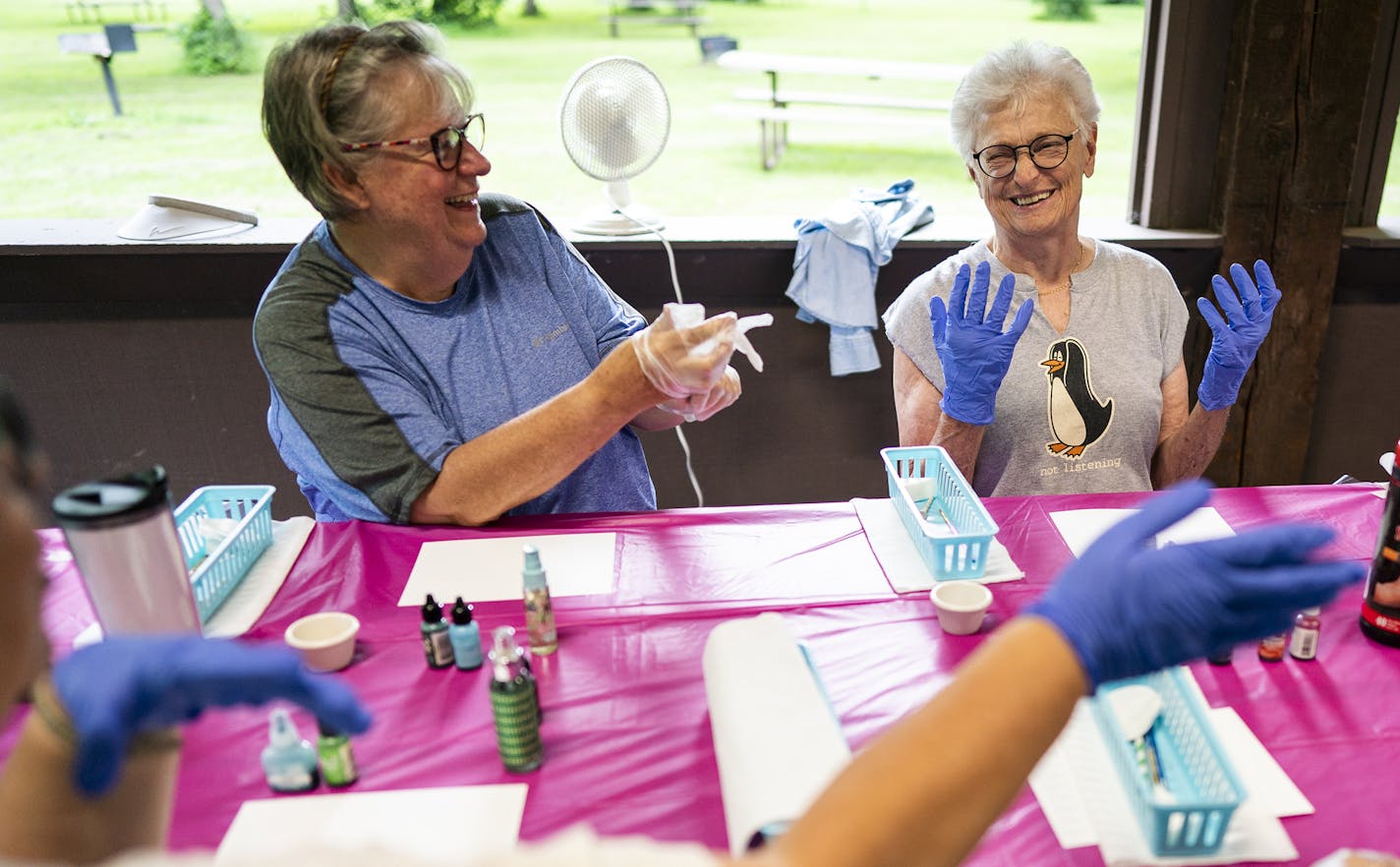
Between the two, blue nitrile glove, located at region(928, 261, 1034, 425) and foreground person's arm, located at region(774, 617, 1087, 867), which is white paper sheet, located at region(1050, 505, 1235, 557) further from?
foreground person's arm, located at region(774, 617, 1087, 867)

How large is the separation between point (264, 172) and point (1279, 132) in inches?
140

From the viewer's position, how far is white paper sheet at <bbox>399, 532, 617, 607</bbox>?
4.85 feet

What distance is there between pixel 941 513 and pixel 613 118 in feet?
4.87

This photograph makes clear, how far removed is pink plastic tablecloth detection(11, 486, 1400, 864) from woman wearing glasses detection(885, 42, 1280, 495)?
0.91 ft

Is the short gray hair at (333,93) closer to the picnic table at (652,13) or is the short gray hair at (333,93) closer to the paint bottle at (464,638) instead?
the paint bottle at (464,638)

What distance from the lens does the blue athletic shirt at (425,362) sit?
1.65 meters

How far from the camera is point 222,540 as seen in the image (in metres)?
1.54

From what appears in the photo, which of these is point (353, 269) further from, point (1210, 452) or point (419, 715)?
point (1210, 452)

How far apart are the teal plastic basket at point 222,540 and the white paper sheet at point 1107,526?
4.33ft

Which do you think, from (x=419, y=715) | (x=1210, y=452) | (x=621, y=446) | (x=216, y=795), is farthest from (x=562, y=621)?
(x=1210, y=452)

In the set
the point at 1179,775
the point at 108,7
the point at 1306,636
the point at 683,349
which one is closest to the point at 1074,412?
the point at 1306,636

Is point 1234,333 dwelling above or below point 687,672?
above

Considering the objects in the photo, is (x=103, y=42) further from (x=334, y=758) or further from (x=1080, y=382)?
(x=1080, y=382)

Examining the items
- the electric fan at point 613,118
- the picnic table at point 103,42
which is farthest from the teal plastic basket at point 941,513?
the picnic table at point 103,42
